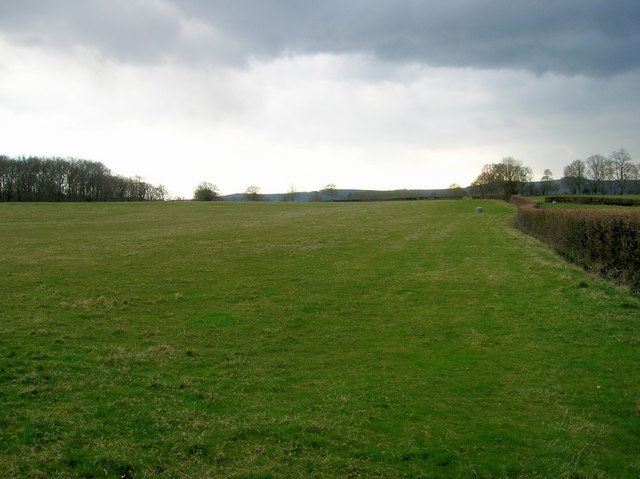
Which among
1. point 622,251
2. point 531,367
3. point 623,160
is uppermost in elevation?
point 623,160

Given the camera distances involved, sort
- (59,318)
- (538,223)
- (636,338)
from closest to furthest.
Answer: (636,338) < (59,318) < (538,223)

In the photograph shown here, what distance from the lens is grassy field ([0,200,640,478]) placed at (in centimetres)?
442

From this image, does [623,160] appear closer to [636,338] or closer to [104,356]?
[636,338]

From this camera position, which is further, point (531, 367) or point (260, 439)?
point (531, 367)

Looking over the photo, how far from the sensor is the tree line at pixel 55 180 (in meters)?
84.0

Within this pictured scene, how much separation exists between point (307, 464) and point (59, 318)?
8001 millimetres

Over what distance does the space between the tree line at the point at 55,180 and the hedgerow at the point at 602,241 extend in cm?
9626

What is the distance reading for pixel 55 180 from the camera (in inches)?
3487

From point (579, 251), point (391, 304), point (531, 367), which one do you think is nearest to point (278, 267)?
point (391, 304)

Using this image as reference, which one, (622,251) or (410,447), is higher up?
(622,251)

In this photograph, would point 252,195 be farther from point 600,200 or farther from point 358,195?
point 600,200

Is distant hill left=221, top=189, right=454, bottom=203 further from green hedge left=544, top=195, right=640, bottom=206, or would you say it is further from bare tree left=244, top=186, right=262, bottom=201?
green hedge left=544, top=195, right=640, bottom=206

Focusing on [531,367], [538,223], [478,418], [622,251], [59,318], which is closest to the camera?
[478,418]

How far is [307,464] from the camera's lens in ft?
14.1
